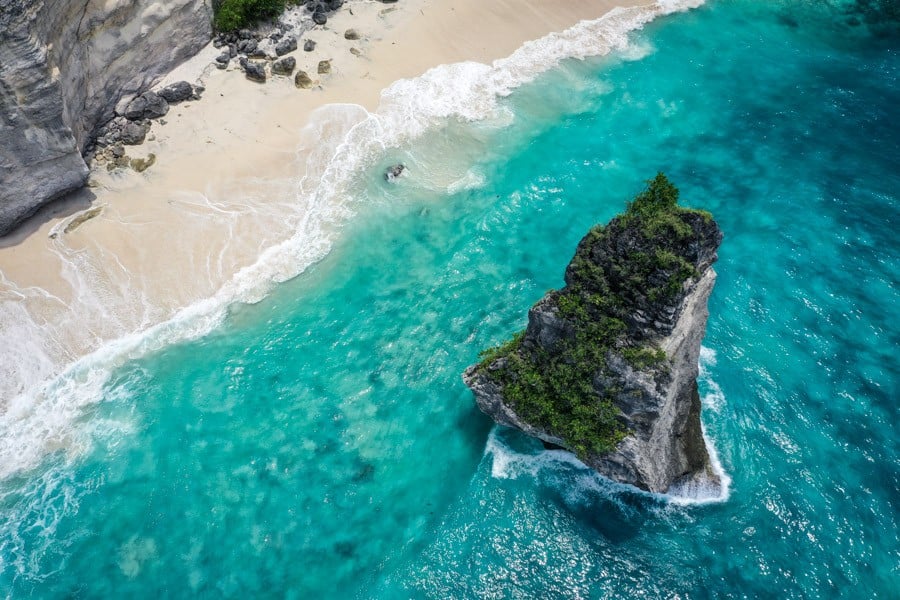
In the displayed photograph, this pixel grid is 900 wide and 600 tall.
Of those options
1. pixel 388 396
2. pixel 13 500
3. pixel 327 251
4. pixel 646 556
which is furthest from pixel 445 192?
pixel 13 500

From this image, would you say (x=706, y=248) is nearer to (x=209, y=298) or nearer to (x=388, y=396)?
(x=388, y=396)

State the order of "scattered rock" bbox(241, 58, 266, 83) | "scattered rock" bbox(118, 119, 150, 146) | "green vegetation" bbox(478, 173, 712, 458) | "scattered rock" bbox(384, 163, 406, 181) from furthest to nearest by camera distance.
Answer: "scattered rock" bbox(241, 58, 266, 83) → "scattered rock" bbox(384, 163, 406, 181) → "scattered rock" bbox(118, 119, 150, 146) → "green vegetation" bbox(478, 173, 712, 458)

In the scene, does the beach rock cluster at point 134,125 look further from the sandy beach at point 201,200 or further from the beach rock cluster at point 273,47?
the beach rock cluster at point 273,47

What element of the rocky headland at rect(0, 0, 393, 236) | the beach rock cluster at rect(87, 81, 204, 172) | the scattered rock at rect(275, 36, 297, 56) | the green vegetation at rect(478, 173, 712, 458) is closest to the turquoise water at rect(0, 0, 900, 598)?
the green vegetation at rect(478, 173, 712, 458)

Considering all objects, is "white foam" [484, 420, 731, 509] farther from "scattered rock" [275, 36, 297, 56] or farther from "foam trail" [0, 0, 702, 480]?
"scattered rock" [275, 36, 297, 56]

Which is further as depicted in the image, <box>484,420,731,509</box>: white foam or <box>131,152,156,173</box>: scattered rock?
<box>131,152,156,173</box>: scattered rock

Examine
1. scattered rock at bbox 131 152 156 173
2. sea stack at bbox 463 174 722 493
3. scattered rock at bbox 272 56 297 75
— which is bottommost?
sea stack at bbox 463 174 722 493

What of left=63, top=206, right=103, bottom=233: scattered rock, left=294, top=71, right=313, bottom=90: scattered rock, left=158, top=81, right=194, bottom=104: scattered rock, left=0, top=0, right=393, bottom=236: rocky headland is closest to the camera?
left=0, top=0, right=393, bottom=236: rocky headland
